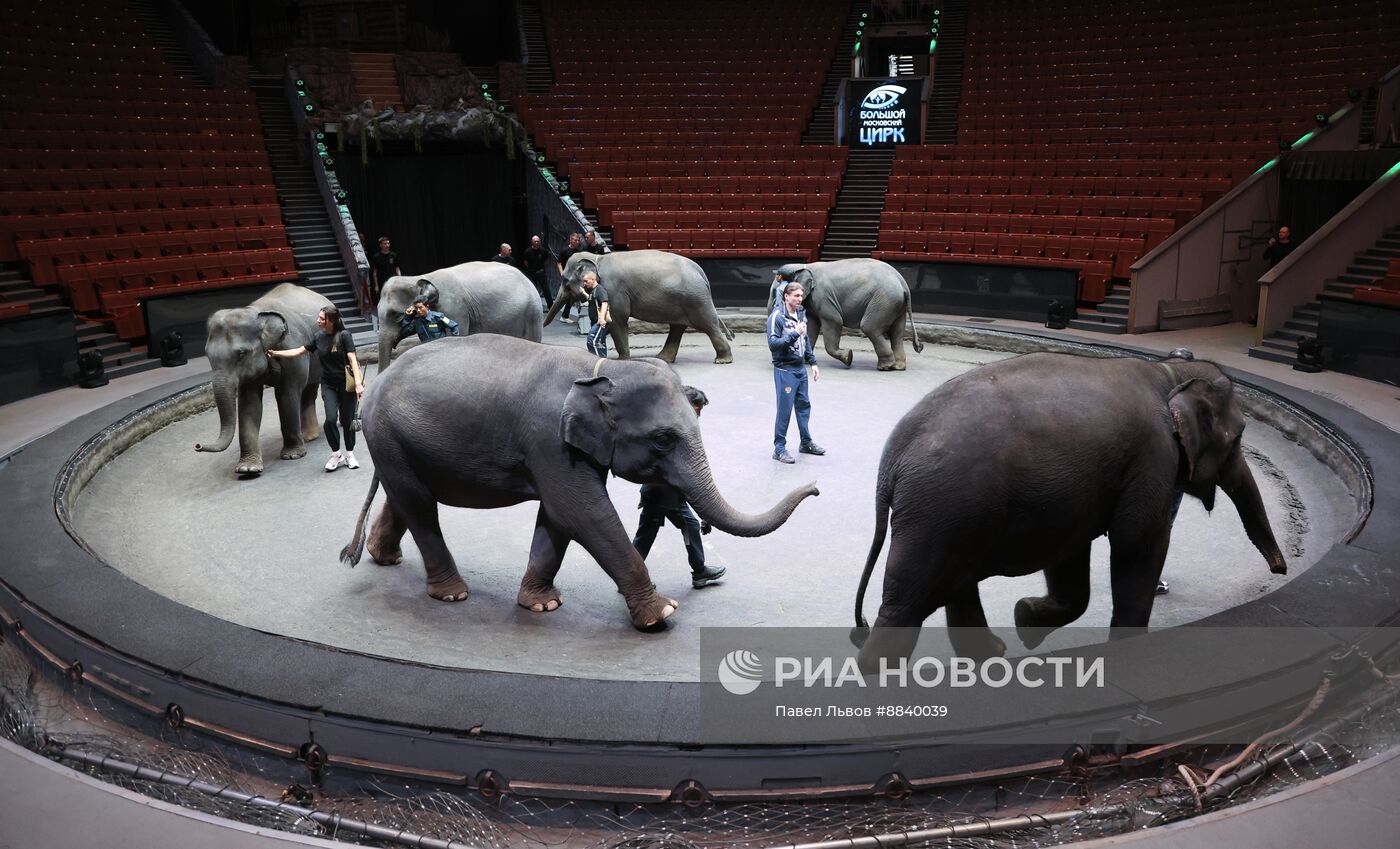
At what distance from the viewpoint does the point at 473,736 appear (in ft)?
13.8

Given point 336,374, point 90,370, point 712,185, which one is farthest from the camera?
point 712,185

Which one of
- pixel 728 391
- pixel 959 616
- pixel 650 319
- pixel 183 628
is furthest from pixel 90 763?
pixel 650 319

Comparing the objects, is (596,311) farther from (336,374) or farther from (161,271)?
(161,271)

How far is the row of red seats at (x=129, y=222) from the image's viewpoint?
13686 millimetres

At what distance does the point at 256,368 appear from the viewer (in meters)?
9.09

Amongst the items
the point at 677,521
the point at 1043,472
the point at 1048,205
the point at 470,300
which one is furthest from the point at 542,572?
the point at 1048,205

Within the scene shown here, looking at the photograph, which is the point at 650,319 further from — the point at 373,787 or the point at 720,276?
the point at 373,787

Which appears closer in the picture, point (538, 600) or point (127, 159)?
point (538, 600)

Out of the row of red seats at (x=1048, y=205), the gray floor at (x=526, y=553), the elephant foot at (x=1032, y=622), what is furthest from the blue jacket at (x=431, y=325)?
the row of red seats at (x=1048, y=205)

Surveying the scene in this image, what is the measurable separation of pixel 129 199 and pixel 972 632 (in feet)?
48.3

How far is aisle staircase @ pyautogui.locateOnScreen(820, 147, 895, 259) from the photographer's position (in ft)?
60.4

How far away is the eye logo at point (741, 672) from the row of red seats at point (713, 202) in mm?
14422

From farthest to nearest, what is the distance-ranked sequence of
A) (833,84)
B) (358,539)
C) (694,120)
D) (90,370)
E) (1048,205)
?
(833,84) → (694,120) → (1048,205) → (90,370) → (358,539)

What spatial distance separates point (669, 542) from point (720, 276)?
10.6 metres
